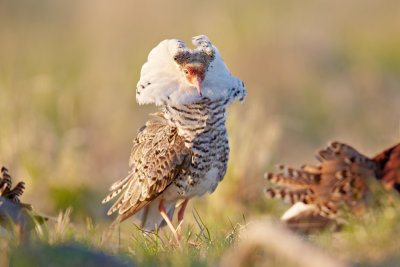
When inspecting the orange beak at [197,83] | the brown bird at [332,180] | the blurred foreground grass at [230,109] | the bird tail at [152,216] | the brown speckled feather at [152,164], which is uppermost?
the blurred foreground grass at [230,109]

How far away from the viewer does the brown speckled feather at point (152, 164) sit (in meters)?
5.15

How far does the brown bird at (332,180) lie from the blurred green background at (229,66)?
8.37 ft

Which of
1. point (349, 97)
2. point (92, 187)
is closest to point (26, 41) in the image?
point (349, 97)

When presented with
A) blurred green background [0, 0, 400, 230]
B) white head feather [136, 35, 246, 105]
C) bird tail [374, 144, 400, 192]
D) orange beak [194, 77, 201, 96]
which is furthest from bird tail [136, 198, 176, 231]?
bird tail [374, 144, 400, 192]

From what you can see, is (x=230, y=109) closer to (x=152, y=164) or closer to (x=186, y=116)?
(x=152, y=164)

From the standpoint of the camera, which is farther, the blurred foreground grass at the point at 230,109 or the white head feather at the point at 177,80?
the blurred foreground grass at the point at 230,109

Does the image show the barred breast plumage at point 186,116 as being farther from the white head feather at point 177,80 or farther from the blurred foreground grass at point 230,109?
the blurred foreground grass at point 230,109

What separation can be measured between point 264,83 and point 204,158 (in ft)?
25.8

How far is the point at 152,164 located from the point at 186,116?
19.1 inches

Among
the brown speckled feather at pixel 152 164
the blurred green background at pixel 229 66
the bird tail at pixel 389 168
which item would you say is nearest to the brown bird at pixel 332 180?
the bird tail at pixel 389 168

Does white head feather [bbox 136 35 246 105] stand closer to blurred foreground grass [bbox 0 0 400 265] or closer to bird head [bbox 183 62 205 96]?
bird head [bbox 183 62 205 96]

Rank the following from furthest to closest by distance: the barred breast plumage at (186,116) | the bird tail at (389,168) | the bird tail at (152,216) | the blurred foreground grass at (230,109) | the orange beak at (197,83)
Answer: the blurred foreground grass at (230,109) → the bird tail at (152,216) → the barred breast plumage at (186,116) → the orange beak at (197,83) → the bird tail at (389,168)

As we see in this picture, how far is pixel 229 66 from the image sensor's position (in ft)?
41.7

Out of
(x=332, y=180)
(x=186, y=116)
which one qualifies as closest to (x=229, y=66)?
(x=186, y=116)
